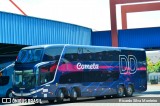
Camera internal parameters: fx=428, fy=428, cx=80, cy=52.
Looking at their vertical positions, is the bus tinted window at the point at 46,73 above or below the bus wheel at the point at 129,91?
above

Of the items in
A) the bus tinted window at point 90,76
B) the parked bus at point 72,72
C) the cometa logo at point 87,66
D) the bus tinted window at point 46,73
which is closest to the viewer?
the bus tinted window at point 46,73

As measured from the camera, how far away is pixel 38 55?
22.8 meters

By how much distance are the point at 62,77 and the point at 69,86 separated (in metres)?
0.91

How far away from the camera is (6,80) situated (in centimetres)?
2866

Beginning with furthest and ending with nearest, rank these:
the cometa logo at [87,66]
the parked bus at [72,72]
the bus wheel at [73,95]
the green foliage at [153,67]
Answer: the green foliage at [153,67] < the cometa logo at [87,66] < the bus wheel at [73,95] < the parked bus at [72,72]

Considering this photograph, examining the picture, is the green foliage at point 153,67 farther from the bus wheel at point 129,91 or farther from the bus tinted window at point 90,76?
the bus tinted window at point 90,76

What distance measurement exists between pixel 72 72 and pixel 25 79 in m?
2.77

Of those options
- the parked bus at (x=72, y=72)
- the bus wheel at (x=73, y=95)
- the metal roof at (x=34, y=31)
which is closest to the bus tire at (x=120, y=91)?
the parked bus at (x=72, y=72)

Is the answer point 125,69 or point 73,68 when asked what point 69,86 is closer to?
point 73,68

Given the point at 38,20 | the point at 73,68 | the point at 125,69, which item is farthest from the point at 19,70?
the point at 125,69

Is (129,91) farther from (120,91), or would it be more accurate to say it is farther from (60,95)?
(60,95)

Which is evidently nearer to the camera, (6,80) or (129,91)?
(6,80)

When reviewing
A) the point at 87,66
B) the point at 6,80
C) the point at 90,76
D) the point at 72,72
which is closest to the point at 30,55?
the point at 72,72

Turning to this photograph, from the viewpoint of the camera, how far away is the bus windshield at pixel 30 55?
2278cm
